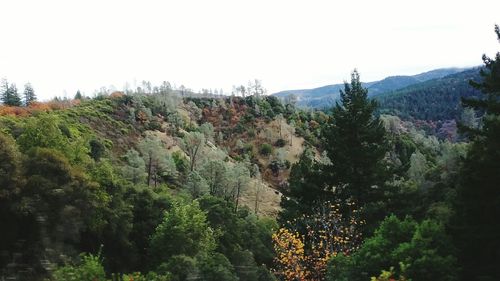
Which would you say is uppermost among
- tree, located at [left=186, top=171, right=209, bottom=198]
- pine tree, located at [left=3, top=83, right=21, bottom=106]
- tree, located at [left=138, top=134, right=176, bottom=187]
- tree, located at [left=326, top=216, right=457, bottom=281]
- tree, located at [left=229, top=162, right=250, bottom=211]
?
pine tree, located at [left=3, top=83, right=21, bottom=106]

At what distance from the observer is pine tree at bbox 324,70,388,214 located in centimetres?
2939

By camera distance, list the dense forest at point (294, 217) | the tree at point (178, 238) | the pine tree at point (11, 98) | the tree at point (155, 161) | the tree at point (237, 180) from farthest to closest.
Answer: the pine tree at point (11, 98) → the tree at point (237, 180) → the tree at point (155, 161) → the tree at point (178, 238) → the dense forest at point (294, 217)

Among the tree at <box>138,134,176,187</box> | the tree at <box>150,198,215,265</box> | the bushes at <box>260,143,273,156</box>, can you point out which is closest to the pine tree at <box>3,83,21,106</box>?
the tree at <box>138,134,176,187</box>

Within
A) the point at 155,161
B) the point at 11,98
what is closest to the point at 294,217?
the point at 155,161

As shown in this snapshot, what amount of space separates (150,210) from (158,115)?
337ft

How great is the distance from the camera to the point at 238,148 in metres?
136

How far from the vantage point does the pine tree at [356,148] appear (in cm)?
2939

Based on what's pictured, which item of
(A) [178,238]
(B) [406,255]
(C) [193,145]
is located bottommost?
(A) [178,238]

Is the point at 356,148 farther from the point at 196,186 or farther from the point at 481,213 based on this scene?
the point at 196,186

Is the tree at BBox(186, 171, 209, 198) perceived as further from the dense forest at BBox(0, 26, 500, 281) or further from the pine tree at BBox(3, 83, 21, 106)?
the pine tree at BBox(3, 83, 21, 106)

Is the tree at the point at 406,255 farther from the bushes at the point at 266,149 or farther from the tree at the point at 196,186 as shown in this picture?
the bushes at the point at 266,149

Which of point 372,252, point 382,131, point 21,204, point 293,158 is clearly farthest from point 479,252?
point 293,158

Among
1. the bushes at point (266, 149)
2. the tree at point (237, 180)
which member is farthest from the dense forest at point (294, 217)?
the bushes at point (266, 149)

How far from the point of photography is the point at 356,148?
29.9 m
